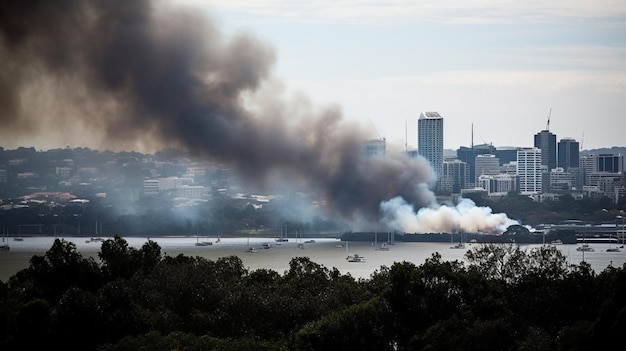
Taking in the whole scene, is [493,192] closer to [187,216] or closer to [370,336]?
[187,216]

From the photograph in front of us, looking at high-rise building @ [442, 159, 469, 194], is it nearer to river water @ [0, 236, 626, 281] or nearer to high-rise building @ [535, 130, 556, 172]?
high-rise building @ [535, 130, 556, 172]

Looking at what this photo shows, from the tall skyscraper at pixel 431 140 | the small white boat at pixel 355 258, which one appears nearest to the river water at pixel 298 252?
the small white boat at pixel 355 258

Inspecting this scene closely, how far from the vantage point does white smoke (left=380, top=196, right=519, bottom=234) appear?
367 feet

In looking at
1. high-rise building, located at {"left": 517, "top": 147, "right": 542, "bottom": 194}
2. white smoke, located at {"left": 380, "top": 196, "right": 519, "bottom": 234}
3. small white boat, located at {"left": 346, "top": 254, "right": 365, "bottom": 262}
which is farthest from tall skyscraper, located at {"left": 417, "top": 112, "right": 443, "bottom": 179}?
small white boat, located at {"left": 346, "top": 254, "right": 365, "bottom": 262}

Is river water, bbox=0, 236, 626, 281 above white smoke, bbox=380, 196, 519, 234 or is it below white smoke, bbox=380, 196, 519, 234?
below

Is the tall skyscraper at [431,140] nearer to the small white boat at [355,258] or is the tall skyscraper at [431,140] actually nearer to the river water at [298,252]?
the river water at [298,252]

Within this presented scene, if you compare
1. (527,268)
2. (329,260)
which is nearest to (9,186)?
(329,260)

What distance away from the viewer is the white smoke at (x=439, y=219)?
4400 inches

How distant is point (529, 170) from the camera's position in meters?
186

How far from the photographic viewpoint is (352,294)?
4369cm

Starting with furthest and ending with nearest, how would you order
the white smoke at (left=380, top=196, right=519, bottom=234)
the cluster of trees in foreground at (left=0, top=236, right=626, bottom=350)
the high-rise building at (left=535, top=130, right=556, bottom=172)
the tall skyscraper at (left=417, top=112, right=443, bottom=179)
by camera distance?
1. the high-rise building at (left=535, top=130, right=556, bottom=172)
2. the tall skyscraper at (left=417, top=112, right=443, bottom=179)
3. the white smoke at (left=380, top=196, right=519, bottom=234)
4. the cluster of trees in foreground at (left=0, top=236, right=626, bottom=350)

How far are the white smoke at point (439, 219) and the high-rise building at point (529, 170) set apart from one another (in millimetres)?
59325

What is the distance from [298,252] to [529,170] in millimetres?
94099

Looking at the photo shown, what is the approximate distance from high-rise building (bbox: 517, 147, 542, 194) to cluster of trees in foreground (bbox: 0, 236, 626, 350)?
13767 cm
